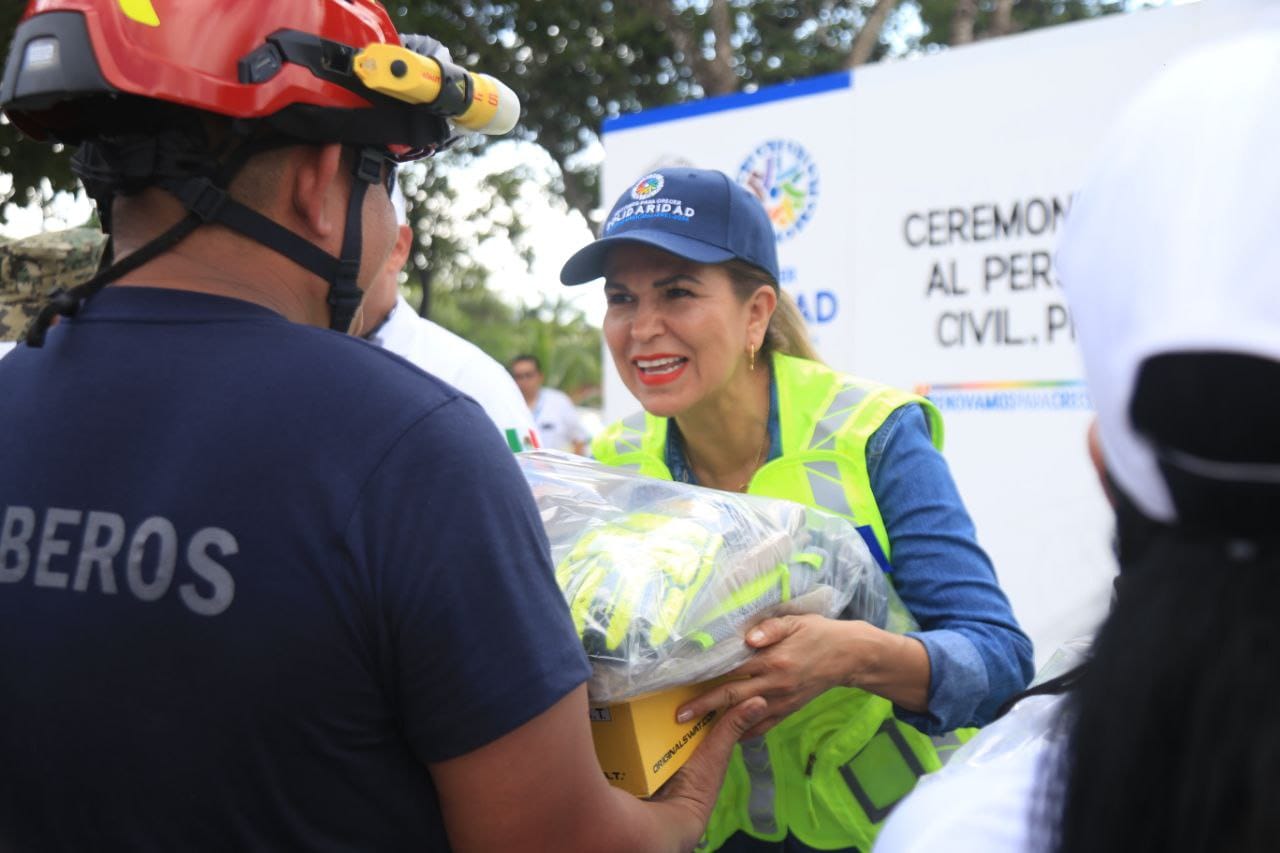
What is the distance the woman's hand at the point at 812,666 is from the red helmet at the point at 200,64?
0.94 m

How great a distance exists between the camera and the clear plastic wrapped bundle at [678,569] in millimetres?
1627

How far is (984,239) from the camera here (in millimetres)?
5402

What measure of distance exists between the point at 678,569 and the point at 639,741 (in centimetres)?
25

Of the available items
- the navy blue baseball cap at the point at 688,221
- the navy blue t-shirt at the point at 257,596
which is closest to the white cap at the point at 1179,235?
the navy blue t-shirt at the point at 257,596

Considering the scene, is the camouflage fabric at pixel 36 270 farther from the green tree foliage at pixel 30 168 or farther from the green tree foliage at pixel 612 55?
the green tree foliage at pixel 612 55

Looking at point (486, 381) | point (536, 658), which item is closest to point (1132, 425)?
point (536, 658)

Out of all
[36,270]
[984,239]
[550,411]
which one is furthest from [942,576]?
[550,411]

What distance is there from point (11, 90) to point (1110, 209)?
1.24 m

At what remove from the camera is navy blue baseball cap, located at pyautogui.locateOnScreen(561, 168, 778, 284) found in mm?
2369

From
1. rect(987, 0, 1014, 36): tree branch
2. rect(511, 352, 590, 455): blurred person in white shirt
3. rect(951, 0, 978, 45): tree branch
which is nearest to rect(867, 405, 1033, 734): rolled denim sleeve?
rect(511, 352, 590, 455): blurred person in white shirt

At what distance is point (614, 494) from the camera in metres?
1.93

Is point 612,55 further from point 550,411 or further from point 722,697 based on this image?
point 722,697

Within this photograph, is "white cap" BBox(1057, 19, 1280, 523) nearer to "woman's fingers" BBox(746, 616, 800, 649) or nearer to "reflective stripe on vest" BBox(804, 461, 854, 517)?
"woman's fingers" BBox(746, 616, 800, 649)

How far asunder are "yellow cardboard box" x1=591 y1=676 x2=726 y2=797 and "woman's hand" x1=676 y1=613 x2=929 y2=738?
0.13ft
